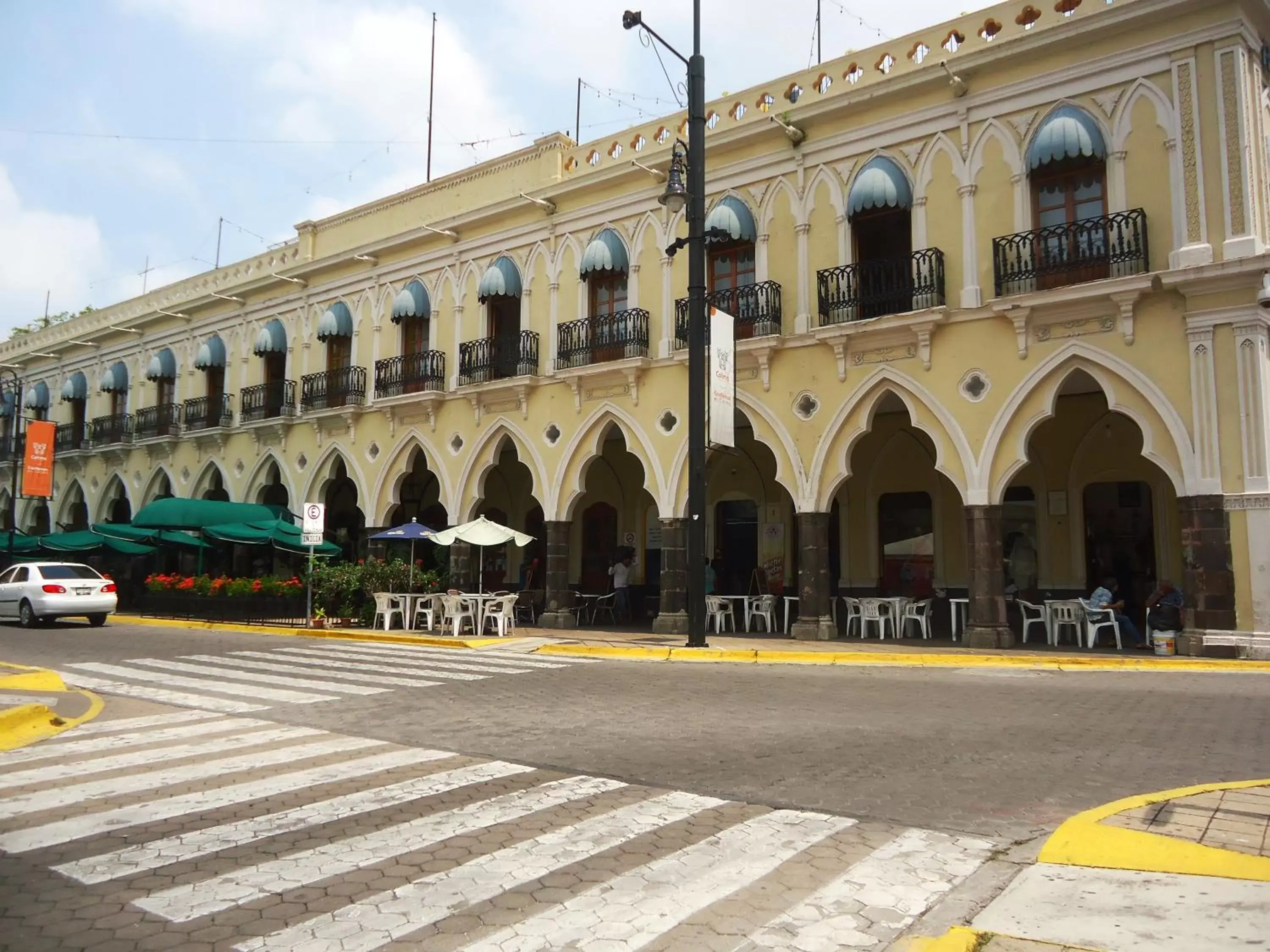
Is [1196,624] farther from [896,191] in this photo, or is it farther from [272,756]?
[272,756]

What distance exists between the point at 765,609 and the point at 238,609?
12.8 metres

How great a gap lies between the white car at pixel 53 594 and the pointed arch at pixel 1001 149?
20696 millimetres

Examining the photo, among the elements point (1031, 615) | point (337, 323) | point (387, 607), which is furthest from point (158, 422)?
point (1031, 615)

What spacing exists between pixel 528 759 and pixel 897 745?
122 inches

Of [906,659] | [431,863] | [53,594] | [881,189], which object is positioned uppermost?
[881,189]

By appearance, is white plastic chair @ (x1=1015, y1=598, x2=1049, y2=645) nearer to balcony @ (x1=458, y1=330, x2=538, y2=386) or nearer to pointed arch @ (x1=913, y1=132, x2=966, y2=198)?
pointed arch @ (x1=913, y1=132, x2=966, y2=198)

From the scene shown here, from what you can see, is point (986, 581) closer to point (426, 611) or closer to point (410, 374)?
point (426, 611)

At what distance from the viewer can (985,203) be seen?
56.9 ft

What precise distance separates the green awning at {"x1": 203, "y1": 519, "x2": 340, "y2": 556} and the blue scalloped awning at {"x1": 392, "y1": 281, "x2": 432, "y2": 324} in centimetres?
637

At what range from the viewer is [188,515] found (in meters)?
24.6

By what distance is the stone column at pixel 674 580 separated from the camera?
19.8 meters

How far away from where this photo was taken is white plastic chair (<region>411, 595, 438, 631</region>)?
68.1ft

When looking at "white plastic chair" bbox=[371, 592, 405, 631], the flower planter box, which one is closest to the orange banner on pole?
the flower planter box

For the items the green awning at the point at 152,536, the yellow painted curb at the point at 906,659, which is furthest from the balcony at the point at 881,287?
the green awning at the point at 152,536
